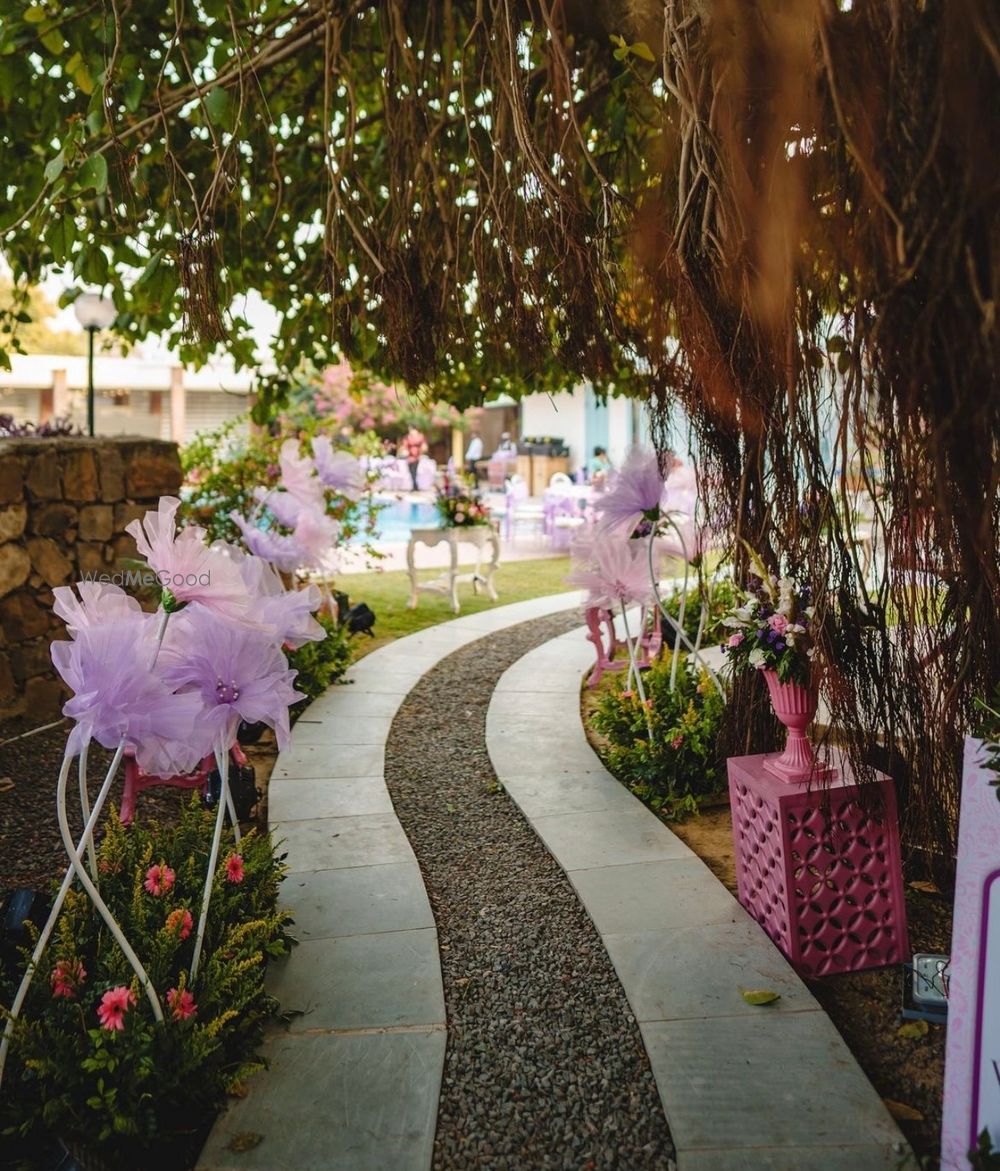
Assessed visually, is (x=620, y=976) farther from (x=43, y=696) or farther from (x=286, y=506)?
(x=43, y=696)

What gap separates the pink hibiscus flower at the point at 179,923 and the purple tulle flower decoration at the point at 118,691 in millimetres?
499

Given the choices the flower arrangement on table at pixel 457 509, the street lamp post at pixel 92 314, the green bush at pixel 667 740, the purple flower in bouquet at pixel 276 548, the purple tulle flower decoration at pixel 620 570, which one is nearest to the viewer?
the green bush at pixel 667 740

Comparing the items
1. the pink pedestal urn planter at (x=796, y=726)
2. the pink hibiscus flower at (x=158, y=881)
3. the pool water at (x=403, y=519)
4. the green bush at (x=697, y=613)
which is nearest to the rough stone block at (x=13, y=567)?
the pink hibiscus flower at (x=158, y=881)

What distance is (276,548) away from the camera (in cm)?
536

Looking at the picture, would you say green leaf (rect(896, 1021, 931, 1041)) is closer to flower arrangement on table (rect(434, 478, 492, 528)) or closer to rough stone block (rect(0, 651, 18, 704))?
rough stone block (rect(0, 651, 18, 704))

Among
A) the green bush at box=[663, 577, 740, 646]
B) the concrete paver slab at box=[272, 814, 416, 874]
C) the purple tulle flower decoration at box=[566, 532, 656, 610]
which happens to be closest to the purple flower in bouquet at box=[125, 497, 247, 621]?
the concrete paver slab at box=[272, 814, 416, 874]

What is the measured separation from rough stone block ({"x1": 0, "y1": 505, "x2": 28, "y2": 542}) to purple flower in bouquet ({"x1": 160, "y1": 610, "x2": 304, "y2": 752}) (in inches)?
141

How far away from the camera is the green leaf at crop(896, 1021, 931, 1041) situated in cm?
245

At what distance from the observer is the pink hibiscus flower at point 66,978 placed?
223cm

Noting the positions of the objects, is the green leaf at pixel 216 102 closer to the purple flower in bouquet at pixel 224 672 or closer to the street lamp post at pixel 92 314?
the purple flower in bouquet at pixel 224 672

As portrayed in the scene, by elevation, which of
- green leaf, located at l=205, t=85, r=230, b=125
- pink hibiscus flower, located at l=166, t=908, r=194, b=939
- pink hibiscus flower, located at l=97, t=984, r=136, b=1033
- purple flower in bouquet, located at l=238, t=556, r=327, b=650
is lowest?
pink hibiscus flower, located at l=97, t=984, r=136, b=1033

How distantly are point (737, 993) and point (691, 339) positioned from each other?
72.6 inches

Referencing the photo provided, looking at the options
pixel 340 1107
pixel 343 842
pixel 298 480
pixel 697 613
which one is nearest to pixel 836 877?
pixel 340 1107

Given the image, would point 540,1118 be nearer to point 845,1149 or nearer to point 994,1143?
point 845,1149
